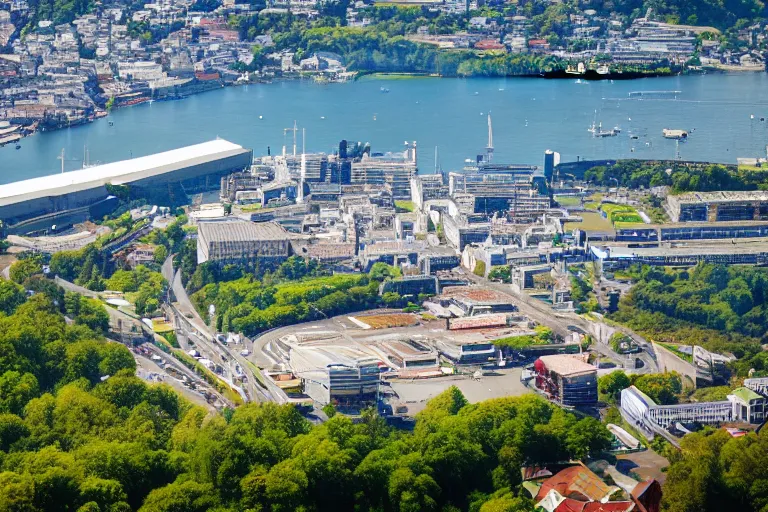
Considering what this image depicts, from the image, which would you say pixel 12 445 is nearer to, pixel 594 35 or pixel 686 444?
pixel 686 444

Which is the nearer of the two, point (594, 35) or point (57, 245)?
point (57, 245)

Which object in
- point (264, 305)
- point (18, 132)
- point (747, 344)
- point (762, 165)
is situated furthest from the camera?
point (18, 132)

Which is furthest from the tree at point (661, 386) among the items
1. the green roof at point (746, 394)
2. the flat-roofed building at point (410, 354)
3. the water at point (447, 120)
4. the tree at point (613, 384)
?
the water at point (447, 120)

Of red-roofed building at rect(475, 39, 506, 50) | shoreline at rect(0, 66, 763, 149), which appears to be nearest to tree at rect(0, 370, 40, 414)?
shoreline at rect(0, 66, 763, 149)

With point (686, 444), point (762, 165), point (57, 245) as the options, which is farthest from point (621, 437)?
point (762, 165)

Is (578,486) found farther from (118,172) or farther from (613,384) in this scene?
(118,172)

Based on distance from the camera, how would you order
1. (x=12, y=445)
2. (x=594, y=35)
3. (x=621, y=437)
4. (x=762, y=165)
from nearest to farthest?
1. (x=12, y=445)
2. (x=621, y=437)
3. (x=762, y=165)
4. (x=594, y=35)
